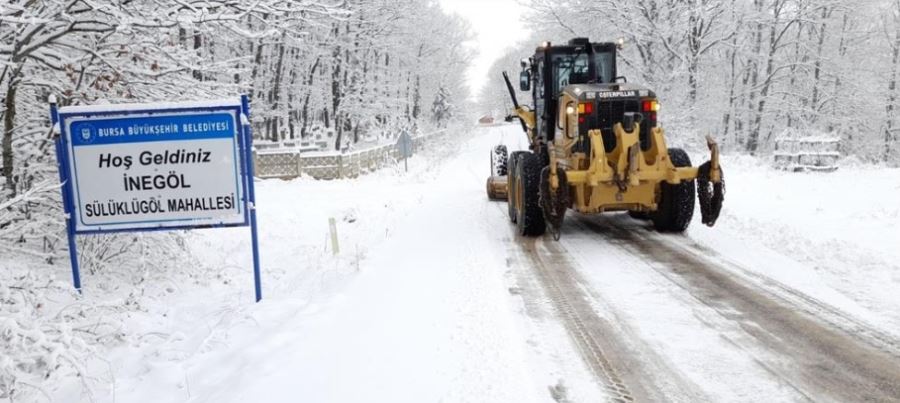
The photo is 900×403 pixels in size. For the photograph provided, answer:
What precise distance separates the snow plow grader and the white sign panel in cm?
406

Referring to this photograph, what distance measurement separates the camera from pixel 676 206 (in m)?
8.09

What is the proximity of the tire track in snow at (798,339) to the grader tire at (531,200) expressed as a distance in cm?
197

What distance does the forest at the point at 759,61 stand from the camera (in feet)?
67.1

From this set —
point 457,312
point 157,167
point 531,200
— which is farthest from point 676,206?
point 157,167

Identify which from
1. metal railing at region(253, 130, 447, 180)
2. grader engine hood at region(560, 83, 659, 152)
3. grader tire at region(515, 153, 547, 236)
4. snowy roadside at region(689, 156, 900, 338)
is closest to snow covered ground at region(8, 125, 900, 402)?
snowy roadside at region(689, 156, 900, 338)

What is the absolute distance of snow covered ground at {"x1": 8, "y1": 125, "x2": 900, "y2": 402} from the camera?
3746mm

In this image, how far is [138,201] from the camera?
5.30m

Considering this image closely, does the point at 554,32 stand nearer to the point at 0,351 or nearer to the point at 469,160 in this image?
the point at 469,160

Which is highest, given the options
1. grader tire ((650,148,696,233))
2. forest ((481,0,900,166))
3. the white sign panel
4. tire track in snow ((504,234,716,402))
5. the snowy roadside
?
forest ((481,0,900,166))

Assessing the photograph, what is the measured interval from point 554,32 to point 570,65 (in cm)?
1677

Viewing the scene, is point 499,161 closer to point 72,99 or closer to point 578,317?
point 578,317

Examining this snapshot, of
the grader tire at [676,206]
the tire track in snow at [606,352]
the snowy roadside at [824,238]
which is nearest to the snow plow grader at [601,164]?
the grader tire at [676,206]

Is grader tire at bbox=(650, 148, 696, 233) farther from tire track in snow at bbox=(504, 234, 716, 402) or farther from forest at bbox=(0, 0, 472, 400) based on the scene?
forest at bbox=(0, 0, 472, 400)

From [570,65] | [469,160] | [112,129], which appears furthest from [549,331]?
[469,160]
